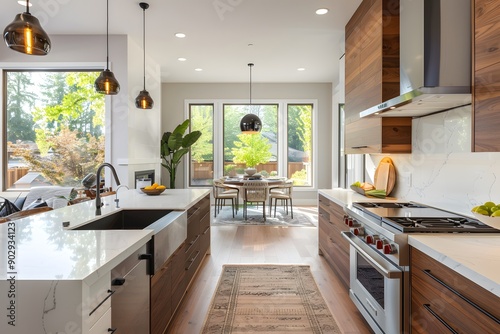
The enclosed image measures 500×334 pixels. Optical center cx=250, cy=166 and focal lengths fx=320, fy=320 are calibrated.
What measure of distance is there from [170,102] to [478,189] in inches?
282

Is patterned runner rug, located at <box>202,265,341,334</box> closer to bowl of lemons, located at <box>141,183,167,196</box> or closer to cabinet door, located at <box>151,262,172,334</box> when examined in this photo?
cabinet door, located at <box>151,262,172,334</box>

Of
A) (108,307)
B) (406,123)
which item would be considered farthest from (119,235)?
(406,123)

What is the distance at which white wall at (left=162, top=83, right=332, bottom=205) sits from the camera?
7.99m

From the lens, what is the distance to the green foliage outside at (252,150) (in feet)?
26.2

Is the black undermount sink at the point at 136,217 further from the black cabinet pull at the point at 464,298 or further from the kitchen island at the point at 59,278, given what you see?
the black cabinet pull at the point at 464,298

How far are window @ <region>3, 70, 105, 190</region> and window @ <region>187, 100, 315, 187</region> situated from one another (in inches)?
116

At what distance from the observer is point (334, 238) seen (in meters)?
3.24

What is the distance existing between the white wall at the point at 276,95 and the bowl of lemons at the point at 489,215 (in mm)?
6336

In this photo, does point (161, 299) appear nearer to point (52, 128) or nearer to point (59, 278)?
point (59, 278)

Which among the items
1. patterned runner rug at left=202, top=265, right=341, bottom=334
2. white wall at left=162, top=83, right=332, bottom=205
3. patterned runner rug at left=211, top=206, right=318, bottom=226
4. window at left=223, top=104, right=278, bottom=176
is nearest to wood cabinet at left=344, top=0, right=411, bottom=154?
patterned runner rug at left=202, top=265, right=341, bottom=334

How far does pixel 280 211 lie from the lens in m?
7.20

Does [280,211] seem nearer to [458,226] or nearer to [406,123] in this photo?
[406,123]

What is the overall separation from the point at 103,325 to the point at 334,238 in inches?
99.3

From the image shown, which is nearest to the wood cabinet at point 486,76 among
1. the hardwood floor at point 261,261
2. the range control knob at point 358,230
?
the range control knob at point 358,230
